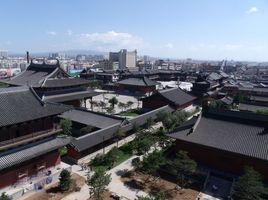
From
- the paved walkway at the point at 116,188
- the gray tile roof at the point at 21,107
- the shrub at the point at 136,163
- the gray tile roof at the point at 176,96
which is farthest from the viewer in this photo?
the gray tile roof at the point at 176,96

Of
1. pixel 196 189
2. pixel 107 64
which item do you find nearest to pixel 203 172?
pixel 196 189

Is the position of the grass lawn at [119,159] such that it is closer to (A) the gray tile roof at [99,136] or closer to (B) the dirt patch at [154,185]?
(B) the dirt patch at [154,185]

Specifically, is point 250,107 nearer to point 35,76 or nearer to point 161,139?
point 161,139

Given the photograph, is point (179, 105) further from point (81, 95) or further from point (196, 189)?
point (196, 189)

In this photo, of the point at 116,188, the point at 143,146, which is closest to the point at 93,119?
the point at 143,146

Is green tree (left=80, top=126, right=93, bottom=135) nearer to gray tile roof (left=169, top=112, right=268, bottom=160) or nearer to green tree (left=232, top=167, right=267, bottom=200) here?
gray tile roof (left=169, top=112, right=268, bottom=160)

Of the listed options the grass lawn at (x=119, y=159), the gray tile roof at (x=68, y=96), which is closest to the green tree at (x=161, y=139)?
the grass lawn at (x=119, y=159)
